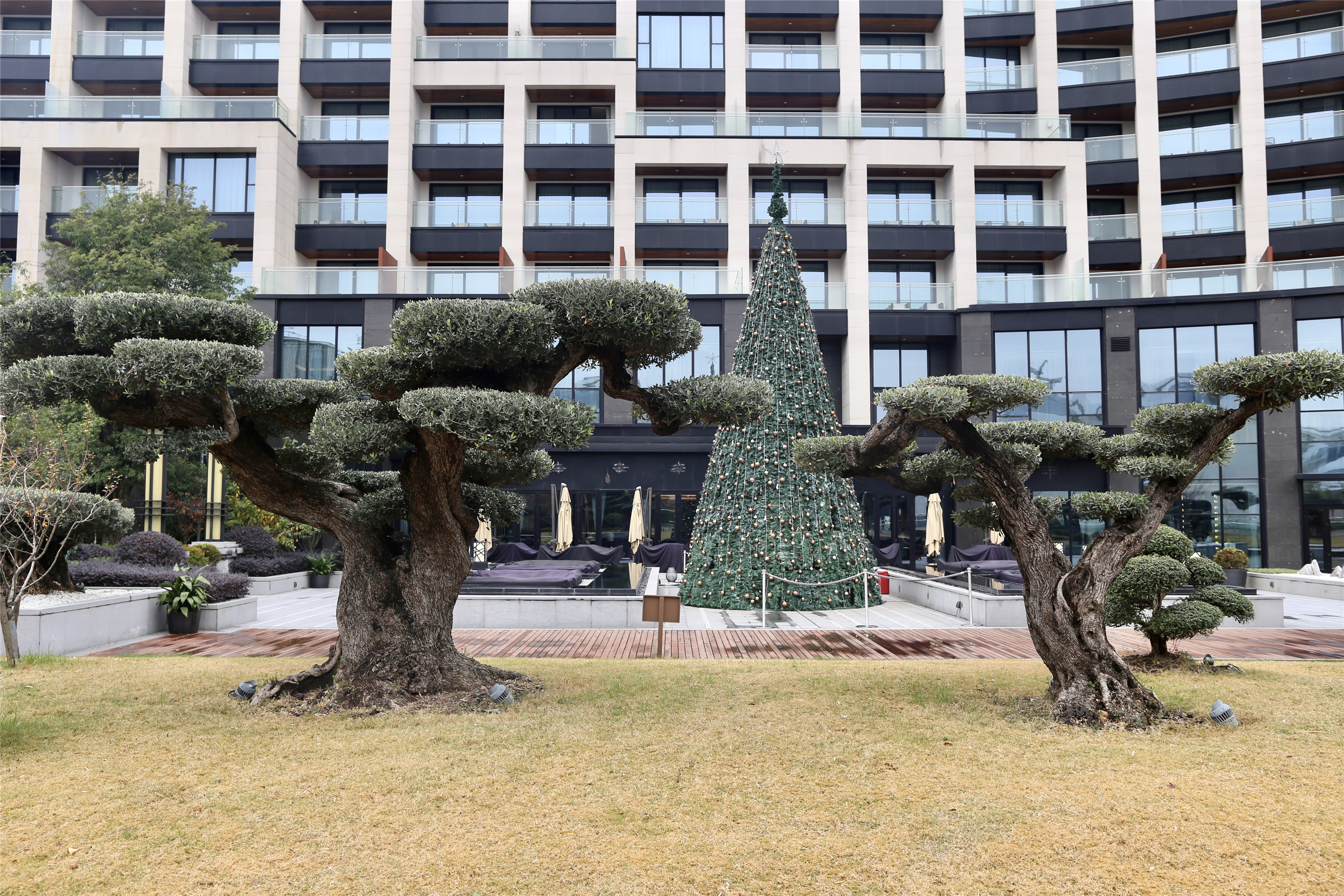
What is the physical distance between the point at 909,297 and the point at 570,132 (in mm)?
14149

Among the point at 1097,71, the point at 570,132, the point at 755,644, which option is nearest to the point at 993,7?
the point at 1097,71

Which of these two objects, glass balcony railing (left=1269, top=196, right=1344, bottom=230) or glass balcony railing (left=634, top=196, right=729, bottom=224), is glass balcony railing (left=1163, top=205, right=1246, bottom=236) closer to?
glass balcony railing (left=1269, top=196, right=1344, bottom=230)

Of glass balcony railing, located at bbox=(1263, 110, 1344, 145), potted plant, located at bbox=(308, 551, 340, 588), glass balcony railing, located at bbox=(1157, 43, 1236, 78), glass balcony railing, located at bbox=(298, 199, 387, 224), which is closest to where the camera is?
potted plant, located at bbox=(308, 551, 340, 588)

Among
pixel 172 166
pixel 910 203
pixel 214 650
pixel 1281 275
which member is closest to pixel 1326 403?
pixel 1281 275

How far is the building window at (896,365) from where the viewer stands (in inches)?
1065

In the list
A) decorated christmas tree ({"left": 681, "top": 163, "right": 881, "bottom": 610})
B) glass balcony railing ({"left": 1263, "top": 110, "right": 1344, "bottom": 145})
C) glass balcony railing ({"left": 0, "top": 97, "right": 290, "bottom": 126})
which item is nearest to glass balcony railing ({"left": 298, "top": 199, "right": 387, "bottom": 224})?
glass balcony railing ({"left": 0, "top": 97, "right": 290, "bottom": 126})

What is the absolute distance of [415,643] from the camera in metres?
8.12

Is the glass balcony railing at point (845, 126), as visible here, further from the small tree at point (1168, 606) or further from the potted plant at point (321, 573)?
the small tree at point (1168, 606)

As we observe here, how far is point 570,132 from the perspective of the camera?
30031 mm

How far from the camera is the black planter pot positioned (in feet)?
42.4

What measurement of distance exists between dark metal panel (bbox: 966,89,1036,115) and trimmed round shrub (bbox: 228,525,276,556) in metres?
28.5

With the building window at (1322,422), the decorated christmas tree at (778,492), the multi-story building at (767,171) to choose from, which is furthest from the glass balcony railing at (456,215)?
the building window at (1322,422)

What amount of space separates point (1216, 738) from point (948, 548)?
61.2 feet

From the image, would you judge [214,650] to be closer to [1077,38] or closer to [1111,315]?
[1111,315]
